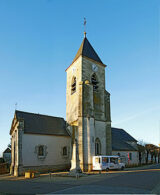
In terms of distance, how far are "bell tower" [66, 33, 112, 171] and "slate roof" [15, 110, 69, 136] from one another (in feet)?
4.74

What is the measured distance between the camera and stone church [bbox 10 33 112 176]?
2162 cm

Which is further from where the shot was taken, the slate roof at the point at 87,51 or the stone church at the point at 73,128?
the slate roof at the point at 87,51

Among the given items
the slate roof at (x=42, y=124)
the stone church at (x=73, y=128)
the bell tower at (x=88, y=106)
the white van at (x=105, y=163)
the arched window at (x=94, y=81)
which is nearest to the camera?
the white van at (x=105, y=163)

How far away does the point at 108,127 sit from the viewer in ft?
84.9

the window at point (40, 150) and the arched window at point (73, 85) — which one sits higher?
the arched window at point (73, 85)

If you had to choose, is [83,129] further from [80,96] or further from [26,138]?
[26,138]

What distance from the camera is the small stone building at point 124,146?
30.3 meters

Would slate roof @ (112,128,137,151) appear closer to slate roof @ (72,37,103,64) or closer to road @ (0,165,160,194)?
slate roof @ (72,37,103,64)

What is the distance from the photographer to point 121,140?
34438 millimetres

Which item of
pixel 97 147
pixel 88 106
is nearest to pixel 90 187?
pixel 97 147

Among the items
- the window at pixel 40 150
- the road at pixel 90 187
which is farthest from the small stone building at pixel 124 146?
the road at pixel 90 187

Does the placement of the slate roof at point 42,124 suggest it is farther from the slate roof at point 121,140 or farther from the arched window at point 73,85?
the slate roof at point 121,140

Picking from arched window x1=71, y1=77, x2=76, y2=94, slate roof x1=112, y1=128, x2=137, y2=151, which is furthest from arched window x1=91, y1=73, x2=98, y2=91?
slate roof x1=112, y1=128, x2=137, y2=151

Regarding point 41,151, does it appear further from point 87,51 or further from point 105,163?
point 87,51
